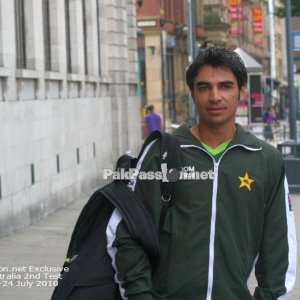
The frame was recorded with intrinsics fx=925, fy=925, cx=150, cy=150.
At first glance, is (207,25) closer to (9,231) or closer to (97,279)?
(9,231)

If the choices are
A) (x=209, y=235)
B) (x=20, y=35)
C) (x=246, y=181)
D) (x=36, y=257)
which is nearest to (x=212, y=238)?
(x=209, y=235)

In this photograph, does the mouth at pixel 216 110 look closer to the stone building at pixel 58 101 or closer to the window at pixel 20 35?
the stone building at pixel 58 101

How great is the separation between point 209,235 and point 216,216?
0.25ft

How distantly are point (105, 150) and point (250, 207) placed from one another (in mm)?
19015

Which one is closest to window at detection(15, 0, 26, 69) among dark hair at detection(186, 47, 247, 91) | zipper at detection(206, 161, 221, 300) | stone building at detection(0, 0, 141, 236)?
stone building at detection(0, 0, 141, 236)

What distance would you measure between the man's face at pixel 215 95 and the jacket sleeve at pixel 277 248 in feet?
1.04

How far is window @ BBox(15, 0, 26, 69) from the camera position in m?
14.9

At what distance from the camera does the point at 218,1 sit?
208ft

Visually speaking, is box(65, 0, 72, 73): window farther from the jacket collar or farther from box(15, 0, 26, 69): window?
the jacket collar

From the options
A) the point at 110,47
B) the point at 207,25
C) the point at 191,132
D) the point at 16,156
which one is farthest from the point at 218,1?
the point at 191,132

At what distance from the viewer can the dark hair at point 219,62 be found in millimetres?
3559

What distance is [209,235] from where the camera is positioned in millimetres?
3426

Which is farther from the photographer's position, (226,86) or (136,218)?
(226,86)

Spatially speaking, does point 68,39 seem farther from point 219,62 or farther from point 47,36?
point 219,62
